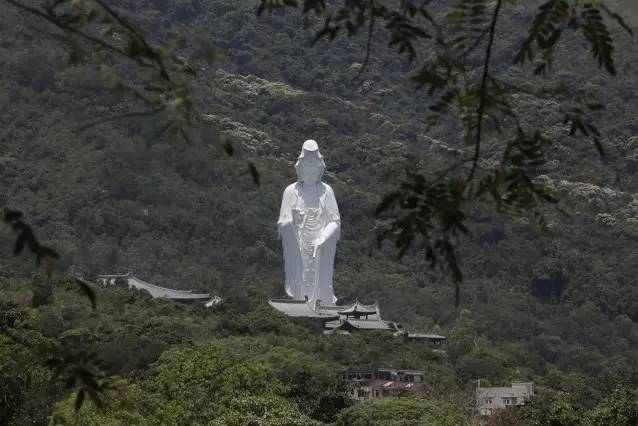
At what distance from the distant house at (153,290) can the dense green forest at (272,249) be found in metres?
1.52

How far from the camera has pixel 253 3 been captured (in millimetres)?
96500

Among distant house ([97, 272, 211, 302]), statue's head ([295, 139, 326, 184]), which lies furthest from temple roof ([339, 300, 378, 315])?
distant house ([97, 272, 211, 302])

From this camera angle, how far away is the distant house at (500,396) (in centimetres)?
3287

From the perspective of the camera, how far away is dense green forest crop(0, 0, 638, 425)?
26984 millimetres

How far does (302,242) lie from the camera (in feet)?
141

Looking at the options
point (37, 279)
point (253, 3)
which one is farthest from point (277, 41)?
point (37, 279)

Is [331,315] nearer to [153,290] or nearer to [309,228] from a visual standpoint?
[309,228]

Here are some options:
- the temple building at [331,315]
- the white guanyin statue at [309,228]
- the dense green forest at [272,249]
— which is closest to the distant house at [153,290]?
the dense green forest at [272,249]

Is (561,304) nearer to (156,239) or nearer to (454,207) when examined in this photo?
(156,239)

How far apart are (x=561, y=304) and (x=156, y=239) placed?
16.6 metres

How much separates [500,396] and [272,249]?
30.9m

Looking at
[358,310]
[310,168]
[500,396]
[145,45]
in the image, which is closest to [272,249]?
[358,310]

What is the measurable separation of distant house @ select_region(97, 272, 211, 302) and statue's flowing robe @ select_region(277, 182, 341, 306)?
424cm

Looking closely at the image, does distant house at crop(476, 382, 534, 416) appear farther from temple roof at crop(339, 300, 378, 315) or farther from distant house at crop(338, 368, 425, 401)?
temple roof at crop(339, 300, 378, 315)
